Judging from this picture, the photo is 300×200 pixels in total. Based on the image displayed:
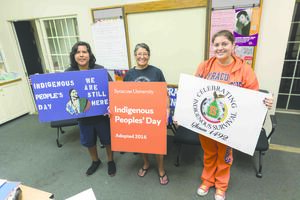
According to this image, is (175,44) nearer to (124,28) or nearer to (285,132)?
(124,28)

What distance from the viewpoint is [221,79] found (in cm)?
145

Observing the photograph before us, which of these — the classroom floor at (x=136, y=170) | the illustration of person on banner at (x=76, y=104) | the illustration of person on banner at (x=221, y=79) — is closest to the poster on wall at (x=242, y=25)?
the illustration of person on banner at (x=221, y=79)

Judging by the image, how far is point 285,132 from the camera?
2.81 m

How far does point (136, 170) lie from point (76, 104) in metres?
1.06

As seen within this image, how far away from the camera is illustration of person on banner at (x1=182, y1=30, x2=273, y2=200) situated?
136 centimetres

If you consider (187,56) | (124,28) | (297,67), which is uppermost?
(124,28)

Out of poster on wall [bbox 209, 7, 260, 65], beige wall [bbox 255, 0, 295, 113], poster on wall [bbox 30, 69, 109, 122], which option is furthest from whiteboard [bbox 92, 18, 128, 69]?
beige wall [bbox 255, 0, 295, 113]

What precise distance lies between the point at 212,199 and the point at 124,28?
2.24 m

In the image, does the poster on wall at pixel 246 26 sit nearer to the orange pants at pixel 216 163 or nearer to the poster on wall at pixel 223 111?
the poster on wall at pixel 223 111

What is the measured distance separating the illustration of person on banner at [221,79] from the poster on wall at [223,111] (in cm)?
2

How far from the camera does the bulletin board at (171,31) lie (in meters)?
2.20

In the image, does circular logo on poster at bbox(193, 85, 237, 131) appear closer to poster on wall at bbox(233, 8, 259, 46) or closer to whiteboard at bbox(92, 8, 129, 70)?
poster on wall at bbox(233, 8, 259, 46)

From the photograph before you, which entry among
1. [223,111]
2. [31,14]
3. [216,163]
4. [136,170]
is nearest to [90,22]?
[31,14]

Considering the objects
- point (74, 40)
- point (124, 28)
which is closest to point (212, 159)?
point (124, 28)
